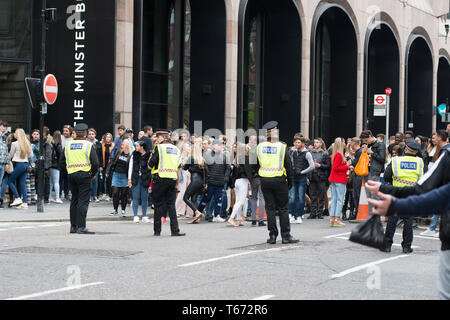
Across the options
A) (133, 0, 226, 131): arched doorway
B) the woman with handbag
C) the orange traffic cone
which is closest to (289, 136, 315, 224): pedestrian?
the orange traffic cone

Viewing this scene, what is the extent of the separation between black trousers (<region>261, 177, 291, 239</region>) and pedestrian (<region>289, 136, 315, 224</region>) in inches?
172

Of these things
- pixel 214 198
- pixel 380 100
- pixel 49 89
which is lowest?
pixel 214 198

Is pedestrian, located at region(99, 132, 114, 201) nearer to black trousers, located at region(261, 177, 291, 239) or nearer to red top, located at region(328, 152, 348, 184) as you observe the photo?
red top, located at region(328, 152, 348, 184)

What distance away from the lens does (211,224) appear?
16750 mm

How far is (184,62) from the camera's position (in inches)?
1145

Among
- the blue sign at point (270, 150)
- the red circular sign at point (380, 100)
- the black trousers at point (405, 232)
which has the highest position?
the red circular sign at point (380, 100)

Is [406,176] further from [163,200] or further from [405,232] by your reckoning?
[163,200]

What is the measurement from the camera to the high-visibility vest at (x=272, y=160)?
1284 centimetres

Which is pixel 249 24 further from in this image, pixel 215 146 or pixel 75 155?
pixel 75 155

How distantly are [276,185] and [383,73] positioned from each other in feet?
106

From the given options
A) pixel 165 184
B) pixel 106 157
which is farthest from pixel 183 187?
pixel 165 184

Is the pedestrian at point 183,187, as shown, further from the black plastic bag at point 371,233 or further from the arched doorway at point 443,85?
the arched doorway at point 443,85

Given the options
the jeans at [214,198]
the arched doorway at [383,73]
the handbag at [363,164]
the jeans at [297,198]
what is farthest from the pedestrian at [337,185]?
the arched doorway at [383,73]

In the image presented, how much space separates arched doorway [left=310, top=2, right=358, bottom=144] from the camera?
37750 mm
